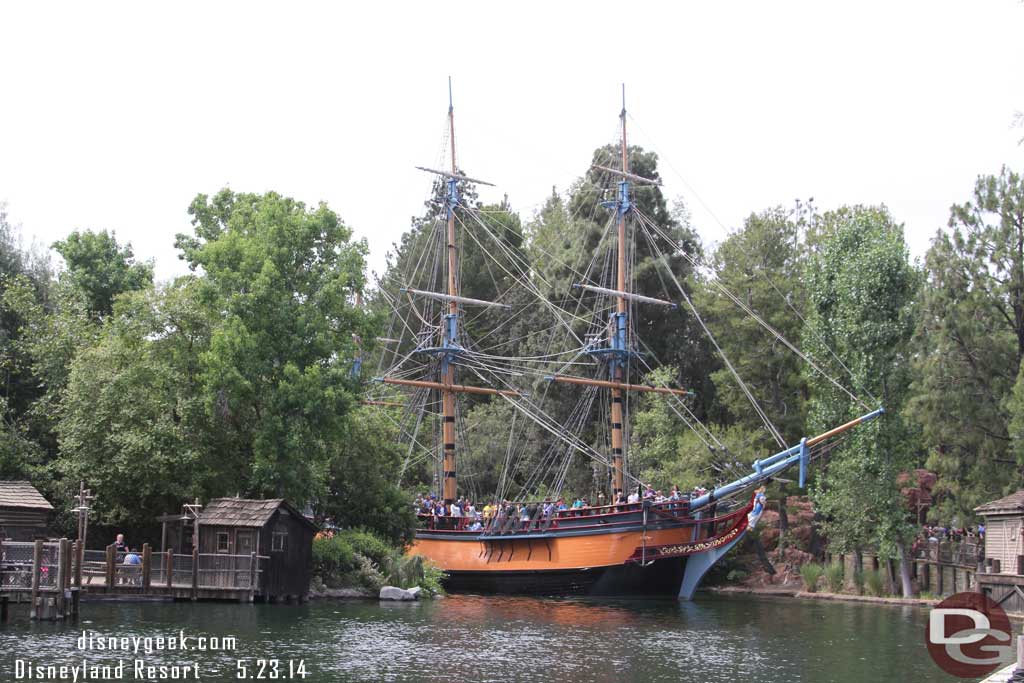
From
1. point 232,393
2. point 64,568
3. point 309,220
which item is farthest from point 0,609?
point 309,220

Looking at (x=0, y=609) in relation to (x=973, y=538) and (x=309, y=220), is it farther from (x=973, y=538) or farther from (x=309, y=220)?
(x=973, y=538)

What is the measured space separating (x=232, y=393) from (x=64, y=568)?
11476mm

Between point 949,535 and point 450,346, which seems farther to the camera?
point 450,346

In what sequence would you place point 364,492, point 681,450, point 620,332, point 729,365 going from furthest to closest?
point 620,332 → point 681,450 → point 364,492 → point 729,365

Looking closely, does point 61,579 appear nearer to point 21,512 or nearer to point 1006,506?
point 21,512

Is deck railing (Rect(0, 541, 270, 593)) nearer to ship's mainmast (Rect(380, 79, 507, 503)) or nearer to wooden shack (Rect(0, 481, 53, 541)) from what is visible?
wooden shack (Rect(0, 481, 53, 541))

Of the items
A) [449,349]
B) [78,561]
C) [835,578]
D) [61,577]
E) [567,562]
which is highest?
[449,349]

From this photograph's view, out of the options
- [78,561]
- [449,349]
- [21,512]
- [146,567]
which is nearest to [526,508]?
[449,349]

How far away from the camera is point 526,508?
5306 centimetres

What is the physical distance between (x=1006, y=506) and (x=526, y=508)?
60.8 ft

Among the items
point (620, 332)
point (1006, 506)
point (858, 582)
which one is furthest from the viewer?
point (620, 332)

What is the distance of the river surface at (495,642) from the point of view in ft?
86.2

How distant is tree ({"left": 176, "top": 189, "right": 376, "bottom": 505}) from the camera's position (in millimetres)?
42531

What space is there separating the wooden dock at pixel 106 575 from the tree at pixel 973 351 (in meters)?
25.5
